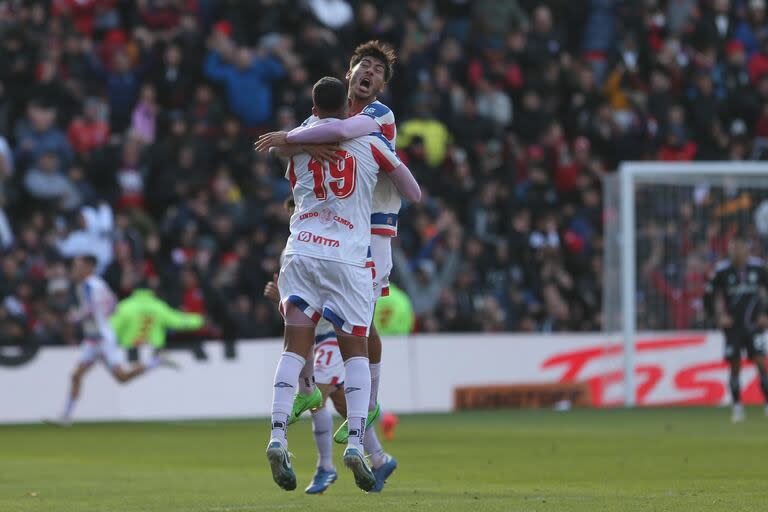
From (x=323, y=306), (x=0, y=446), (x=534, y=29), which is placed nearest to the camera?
(x=323, y=306)

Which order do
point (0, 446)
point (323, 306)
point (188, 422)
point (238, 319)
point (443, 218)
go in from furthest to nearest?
point (443, 218), point (238, 319), point (188, 422), point (0, 446), point (323, 306)

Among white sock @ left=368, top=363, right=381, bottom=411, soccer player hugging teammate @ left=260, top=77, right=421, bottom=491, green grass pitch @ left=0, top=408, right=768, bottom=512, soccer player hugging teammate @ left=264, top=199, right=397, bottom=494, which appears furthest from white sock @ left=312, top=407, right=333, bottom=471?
soccer player hugging teammate @ left=260, top=77, right=421, bottom=491

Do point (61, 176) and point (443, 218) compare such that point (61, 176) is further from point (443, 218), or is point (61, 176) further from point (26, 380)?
point (443, 218)

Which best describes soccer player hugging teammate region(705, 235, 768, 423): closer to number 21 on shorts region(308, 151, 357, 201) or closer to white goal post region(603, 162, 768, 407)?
white goal post region(603, 162, 768, 407)

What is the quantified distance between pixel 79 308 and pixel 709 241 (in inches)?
363

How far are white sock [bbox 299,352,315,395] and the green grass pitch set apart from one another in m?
0.64

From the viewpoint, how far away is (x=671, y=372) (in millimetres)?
23906

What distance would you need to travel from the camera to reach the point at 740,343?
67.1ft

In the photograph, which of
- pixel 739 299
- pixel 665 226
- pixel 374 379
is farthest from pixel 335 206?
pixel 665 226

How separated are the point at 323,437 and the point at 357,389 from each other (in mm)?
1081

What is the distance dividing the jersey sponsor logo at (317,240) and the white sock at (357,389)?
665 millimetres

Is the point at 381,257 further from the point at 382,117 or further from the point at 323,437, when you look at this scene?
the point at 323,437

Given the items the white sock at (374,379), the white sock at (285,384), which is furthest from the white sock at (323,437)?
the white sock at (285,384)

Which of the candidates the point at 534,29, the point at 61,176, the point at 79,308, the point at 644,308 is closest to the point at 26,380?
the point at 79,308
